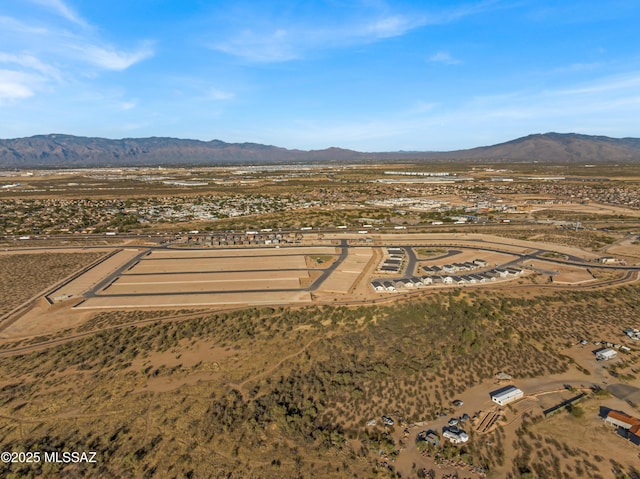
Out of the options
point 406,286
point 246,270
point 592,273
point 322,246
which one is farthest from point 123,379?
point 592,273

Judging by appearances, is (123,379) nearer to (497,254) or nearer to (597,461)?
(597,461)

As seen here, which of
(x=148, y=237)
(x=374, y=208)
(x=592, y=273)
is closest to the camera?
(x=592, y=273)

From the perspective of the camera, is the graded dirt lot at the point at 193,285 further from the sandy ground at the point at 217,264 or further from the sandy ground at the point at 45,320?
the sandy ground at the point at 45,320

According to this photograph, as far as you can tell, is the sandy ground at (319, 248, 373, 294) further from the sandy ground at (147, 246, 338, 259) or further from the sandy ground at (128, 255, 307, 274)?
the sandy ground at (128, 255, 307, 274)

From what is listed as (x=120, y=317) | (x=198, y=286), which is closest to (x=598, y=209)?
(x=198, y=286)

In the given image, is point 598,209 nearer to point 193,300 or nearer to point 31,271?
point 193,300

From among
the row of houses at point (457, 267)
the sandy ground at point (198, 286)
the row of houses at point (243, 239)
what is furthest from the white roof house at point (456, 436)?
the row of houses at point (243, 239)

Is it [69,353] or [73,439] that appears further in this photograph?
[69,353]
